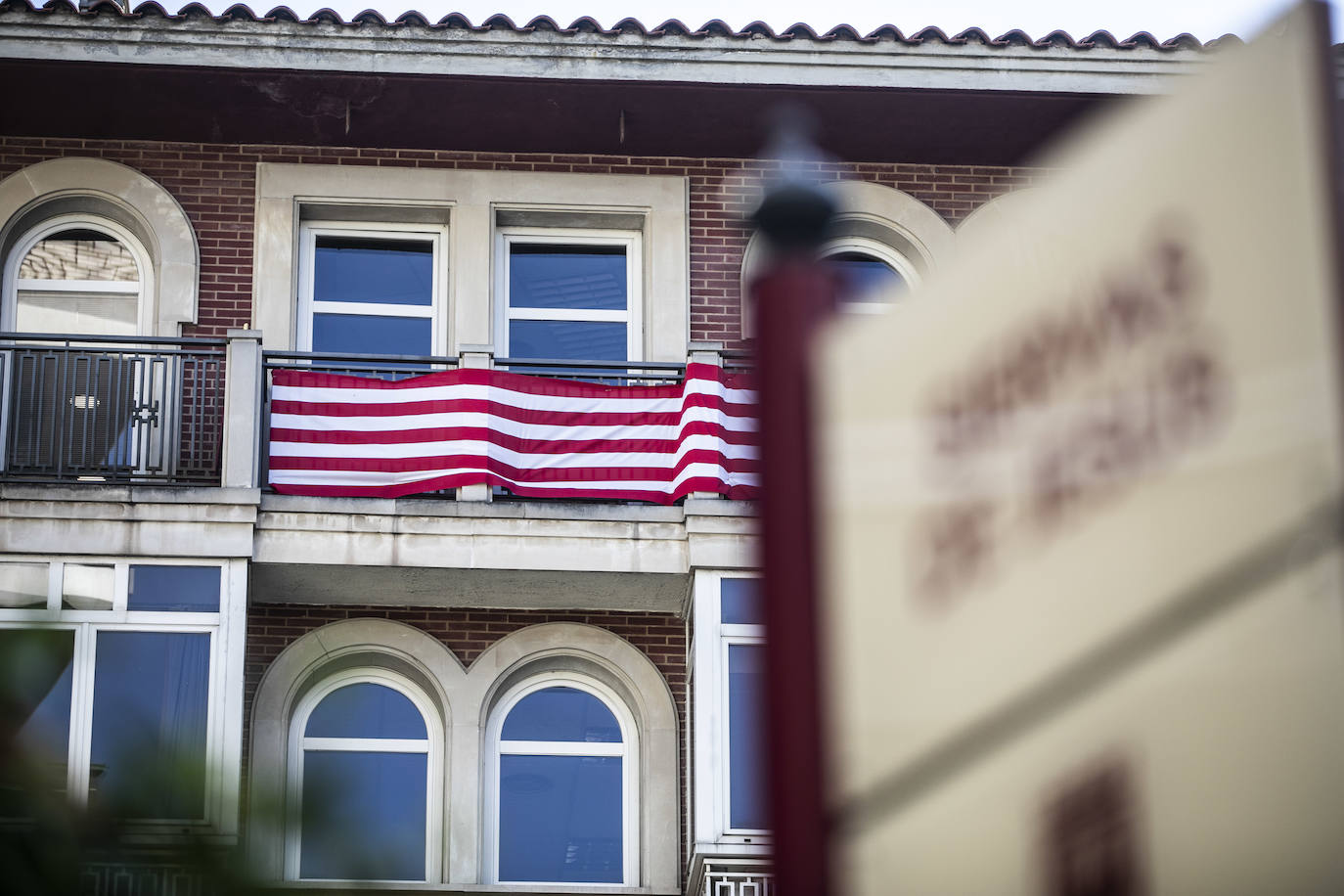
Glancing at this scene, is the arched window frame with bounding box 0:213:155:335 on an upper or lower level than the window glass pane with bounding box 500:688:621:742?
upper

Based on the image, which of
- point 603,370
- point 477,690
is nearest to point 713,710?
point 477,690

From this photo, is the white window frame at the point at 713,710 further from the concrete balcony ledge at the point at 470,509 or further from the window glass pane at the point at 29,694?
the window glass pane at the point at 29,694

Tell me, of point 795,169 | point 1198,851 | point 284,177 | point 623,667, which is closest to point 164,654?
point 623,667

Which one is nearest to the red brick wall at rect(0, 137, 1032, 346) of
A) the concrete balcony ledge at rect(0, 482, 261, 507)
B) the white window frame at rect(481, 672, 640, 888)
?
the concrete balcony ledge at rect(0, 482, 261, 507)

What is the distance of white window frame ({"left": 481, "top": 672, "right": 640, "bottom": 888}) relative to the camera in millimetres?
13172

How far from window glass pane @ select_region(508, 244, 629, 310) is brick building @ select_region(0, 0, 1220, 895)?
29mm

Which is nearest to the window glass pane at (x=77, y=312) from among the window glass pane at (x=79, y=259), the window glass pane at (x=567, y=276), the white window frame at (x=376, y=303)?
the window glass pane at (x=79, y=259)

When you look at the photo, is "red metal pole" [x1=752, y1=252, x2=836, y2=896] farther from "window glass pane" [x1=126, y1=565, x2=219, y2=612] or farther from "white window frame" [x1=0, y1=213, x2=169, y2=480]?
"white window frame" [x1=0, y1=213, x2=169, y2=480]

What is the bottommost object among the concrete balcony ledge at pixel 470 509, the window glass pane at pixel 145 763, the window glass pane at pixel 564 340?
the window glass pane at pixel 145 763

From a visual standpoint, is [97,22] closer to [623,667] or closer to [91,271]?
[91,271]

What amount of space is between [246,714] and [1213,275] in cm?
1106

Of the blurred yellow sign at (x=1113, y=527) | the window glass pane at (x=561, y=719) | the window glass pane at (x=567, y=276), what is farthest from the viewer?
the window glass pane at (x=567, y=276)

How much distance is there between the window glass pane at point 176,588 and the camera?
39.9 feet

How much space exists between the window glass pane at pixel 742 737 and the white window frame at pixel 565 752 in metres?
1.37
